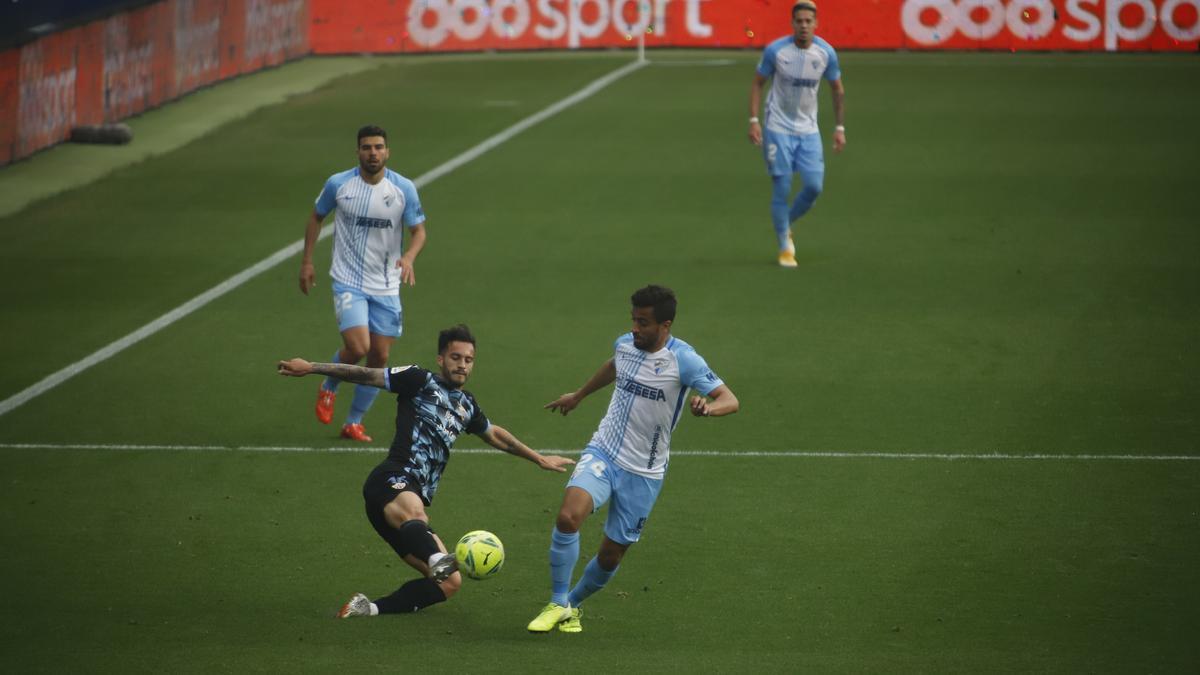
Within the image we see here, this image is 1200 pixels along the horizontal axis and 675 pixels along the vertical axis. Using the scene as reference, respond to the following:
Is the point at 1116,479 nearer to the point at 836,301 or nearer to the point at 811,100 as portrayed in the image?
the point at 836,301

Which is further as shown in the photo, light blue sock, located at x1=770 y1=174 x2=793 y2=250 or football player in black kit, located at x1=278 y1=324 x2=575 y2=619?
light blue sock, located at x1=770 y1=174 x2=793 y2=250

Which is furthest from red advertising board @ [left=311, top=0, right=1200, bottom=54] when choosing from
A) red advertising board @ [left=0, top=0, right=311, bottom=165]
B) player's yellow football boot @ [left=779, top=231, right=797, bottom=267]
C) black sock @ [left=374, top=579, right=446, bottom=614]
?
black sock @ [left=374, top=579, right=446, bottom=614]

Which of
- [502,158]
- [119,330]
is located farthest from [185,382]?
[502,158]

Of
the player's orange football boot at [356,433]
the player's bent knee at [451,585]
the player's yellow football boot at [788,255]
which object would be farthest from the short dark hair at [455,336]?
the player's yellow football boot at [788,255]

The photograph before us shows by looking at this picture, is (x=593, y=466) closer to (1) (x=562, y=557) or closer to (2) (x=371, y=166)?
(1) (x=562, y=557)

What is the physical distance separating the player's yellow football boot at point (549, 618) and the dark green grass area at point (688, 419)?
15 centimetres

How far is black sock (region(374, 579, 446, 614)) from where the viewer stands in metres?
9.20

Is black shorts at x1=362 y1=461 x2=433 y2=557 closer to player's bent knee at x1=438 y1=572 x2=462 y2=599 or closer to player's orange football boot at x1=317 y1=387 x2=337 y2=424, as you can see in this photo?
player's bent knee at x1=438 y1=572 x2=462 y2=599

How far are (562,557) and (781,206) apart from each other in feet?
31.3

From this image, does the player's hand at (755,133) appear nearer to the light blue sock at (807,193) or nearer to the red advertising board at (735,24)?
the light blue sock at (807,193)

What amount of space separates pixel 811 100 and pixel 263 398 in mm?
6955

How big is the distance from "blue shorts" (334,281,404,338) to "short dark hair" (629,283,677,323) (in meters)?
4.22

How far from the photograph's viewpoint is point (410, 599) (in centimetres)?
923

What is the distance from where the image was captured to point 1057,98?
28.1 meters
